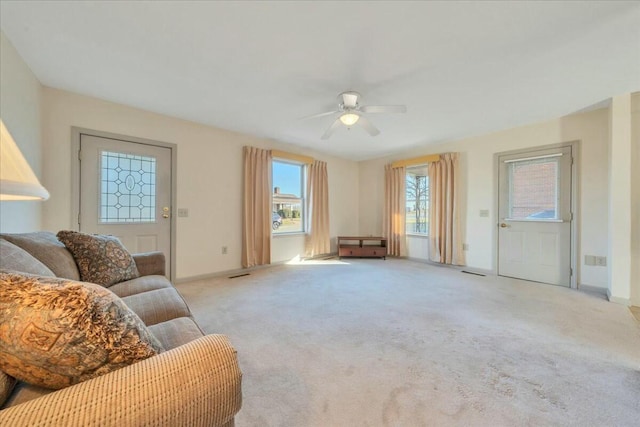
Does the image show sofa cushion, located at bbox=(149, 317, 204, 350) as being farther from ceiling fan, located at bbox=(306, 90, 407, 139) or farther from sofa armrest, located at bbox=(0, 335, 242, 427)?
ceiling fan, located at bbox=(306, 90, 407, 139)

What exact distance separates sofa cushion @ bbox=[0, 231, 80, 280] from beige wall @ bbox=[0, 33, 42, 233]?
57 cm

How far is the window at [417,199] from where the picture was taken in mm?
5152

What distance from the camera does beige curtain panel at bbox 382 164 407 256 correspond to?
5.34 metres

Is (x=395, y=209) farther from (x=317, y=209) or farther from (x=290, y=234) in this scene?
(x=290, y=234)

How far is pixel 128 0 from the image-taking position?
5.19ft

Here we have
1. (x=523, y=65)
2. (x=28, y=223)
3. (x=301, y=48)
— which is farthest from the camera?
(x=28, y=223)

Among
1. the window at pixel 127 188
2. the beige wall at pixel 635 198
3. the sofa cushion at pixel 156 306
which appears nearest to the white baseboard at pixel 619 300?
the beige wall at pixel 635 198

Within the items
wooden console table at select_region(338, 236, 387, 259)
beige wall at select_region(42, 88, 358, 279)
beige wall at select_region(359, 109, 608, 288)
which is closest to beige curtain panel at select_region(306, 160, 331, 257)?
wooden console table at select_region(338, 236, 387, 259)

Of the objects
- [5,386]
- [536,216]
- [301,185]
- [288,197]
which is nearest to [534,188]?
[536,216]

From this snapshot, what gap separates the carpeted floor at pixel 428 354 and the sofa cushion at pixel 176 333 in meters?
0.50

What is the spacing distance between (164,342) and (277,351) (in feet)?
3.18

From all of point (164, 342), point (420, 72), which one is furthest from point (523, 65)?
point (164, 342)

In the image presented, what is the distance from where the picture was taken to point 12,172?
0.77 m

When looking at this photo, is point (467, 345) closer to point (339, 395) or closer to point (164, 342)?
point (339, 395)
